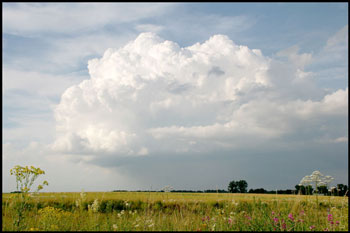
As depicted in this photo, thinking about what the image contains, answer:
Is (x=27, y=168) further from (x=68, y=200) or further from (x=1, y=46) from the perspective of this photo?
(x=68, y=200)

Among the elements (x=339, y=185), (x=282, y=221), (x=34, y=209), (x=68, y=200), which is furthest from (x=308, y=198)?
(x=34, y=209)

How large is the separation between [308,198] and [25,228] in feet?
26.2

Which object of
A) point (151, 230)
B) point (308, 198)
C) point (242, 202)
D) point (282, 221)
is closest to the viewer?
point (151, 230)

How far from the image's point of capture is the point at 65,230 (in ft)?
20.5

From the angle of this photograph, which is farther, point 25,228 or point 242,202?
point 242,202

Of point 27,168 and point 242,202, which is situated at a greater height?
point 27,168

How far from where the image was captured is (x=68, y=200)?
33.6 feet

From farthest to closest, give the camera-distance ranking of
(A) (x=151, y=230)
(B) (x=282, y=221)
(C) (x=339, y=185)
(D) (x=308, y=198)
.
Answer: (D) (x=308, y=198)
(C) (x=339, y=185)
(B) (x=282, y=221)
(A) (x=151, y=230)

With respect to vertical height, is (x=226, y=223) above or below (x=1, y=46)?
below

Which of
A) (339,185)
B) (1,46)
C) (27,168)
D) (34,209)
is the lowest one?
(34,209)

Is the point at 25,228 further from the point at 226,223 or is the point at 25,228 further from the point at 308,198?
the point at 308,198

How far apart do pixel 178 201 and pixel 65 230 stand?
4.76 metres

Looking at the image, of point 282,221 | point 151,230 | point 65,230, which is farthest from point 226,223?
point 65,230

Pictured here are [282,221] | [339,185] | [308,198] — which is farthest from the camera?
[308,198]
